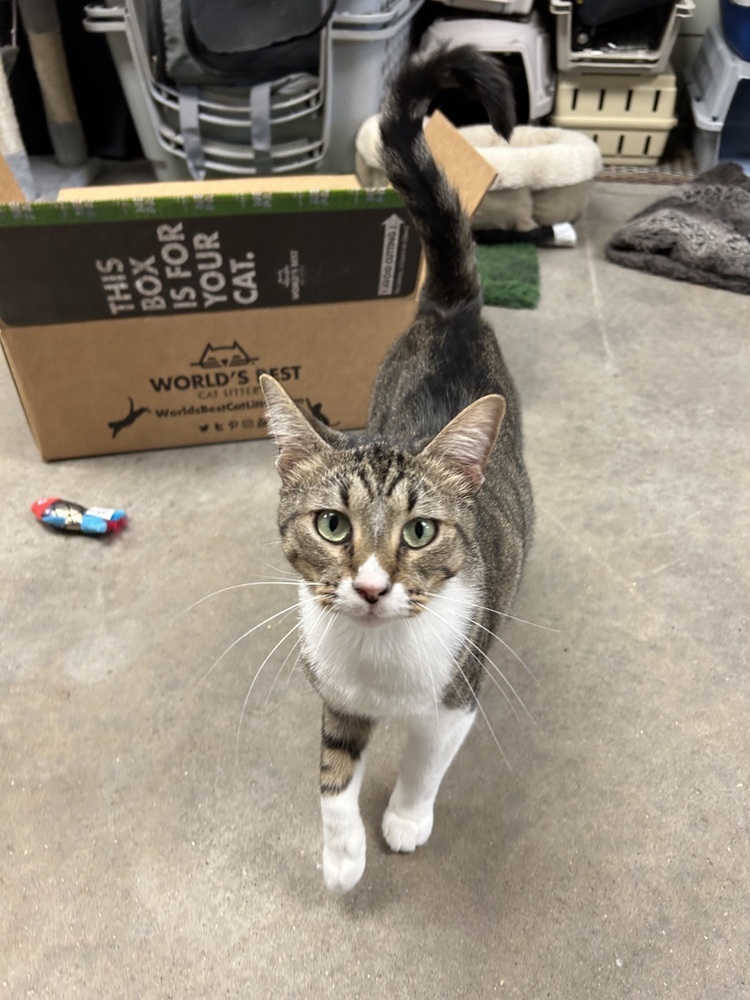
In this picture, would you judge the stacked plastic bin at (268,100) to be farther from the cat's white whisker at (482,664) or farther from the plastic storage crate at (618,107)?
the cat's white whisker at (482,664)

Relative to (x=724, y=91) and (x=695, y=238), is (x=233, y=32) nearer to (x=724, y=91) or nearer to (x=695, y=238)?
(x=695, y=238)

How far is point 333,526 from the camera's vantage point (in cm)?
74

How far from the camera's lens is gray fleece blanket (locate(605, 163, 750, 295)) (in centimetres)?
200

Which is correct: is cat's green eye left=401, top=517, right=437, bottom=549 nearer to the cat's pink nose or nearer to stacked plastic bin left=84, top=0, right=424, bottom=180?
the cat's pink nose

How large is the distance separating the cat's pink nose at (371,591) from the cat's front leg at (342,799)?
247mm

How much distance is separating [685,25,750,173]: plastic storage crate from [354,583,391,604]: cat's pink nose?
2399 mm

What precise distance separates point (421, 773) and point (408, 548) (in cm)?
33

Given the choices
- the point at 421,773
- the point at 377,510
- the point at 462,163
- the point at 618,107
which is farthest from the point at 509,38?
the point at 421,773

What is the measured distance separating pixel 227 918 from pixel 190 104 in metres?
1.91

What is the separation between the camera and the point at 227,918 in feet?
2.97

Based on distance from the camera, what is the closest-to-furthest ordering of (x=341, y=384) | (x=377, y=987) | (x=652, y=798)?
(x=377, y=987) → (x=652, y=798) → (x=341, y=384)

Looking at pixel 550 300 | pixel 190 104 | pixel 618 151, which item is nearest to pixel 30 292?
pixel 190 104

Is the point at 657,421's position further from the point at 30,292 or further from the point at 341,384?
the point at 30,292

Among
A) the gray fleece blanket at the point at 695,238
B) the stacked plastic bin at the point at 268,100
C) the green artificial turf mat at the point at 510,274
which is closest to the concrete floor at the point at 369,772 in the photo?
the green artificial turf mat at the point at 510,274
